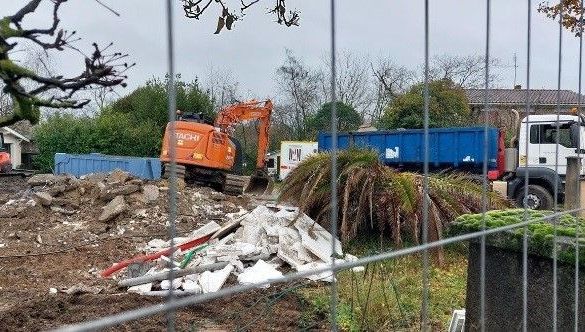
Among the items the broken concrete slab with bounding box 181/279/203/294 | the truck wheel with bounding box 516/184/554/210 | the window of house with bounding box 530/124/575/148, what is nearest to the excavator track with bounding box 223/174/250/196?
the window of house with bounding box 530/124/575/148

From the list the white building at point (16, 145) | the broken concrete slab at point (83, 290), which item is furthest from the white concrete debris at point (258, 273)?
the white building at point (16, 145)

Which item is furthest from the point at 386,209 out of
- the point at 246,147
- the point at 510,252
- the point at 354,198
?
the point at 246,147

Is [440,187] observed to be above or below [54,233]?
above

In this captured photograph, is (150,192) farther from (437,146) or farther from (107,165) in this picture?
(107,165)

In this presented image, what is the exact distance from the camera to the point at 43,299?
5617 mm

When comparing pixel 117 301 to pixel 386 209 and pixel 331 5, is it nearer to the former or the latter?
pixel 386 209

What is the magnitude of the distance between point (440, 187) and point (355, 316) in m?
3.37

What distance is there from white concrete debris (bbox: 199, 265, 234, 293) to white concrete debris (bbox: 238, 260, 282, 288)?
15 centimetres

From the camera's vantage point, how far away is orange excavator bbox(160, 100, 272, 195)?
14125mm

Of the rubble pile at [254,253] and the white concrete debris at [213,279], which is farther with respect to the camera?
the rubble pile at [254,253]

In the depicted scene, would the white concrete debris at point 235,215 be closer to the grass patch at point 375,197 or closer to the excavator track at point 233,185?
the excavator track at point 233,185

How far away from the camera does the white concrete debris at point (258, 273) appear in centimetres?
627

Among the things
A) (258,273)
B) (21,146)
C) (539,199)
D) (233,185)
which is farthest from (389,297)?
(21,146)

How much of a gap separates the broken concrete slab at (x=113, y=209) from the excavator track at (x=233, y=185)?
3.94 meters
